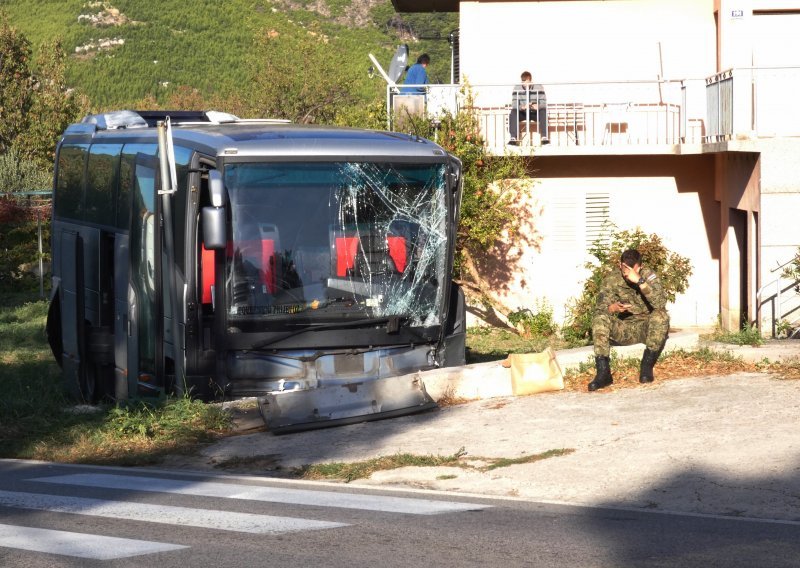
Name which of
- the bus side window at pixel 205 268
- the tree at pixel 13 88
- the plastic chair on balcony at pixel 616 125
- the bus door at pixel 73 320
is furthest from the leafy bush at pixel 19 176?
the bus side window at pixel 205 268

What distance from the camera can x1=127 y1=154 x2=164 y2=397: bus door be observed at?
13.8m

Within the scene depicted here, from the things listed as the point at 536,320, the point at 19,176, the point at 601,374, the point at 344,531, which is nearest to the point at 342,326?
the point at 601,374

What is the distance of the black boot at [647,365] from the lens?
1311cm

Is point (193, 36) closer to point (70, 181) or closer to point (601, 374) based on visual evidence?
point (70, 181)

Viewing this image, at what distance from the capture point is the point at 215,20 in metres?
89.0

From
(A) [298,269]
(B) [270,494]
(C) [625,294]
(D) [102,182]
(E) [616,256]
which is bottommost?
(B) [270,494]

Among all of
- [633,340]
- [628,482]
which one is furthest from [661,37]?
[628,482]

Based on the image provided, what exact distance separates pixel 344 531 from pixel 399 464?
2.63 meters

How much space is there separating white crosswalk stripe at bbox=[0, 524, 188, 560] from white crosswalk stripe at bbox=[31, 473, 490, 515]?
1582 millimetres

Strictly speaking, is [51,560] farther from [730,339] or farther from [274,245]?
[730,339]

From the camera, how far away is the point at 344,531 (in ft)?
25.7

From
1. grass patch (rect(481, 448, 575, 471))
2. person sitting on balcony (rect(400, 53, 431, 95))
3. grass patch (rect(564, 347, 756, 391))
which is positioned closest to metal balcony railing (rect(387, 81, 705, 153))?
person sitting on balcony (rect(400, 53, 431, 95))

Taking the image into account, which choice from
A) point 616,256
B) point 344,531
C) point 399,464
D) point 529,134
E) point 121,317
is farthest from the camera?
Result: point 529,134

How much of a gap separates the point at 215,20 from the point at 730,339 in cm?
7664
